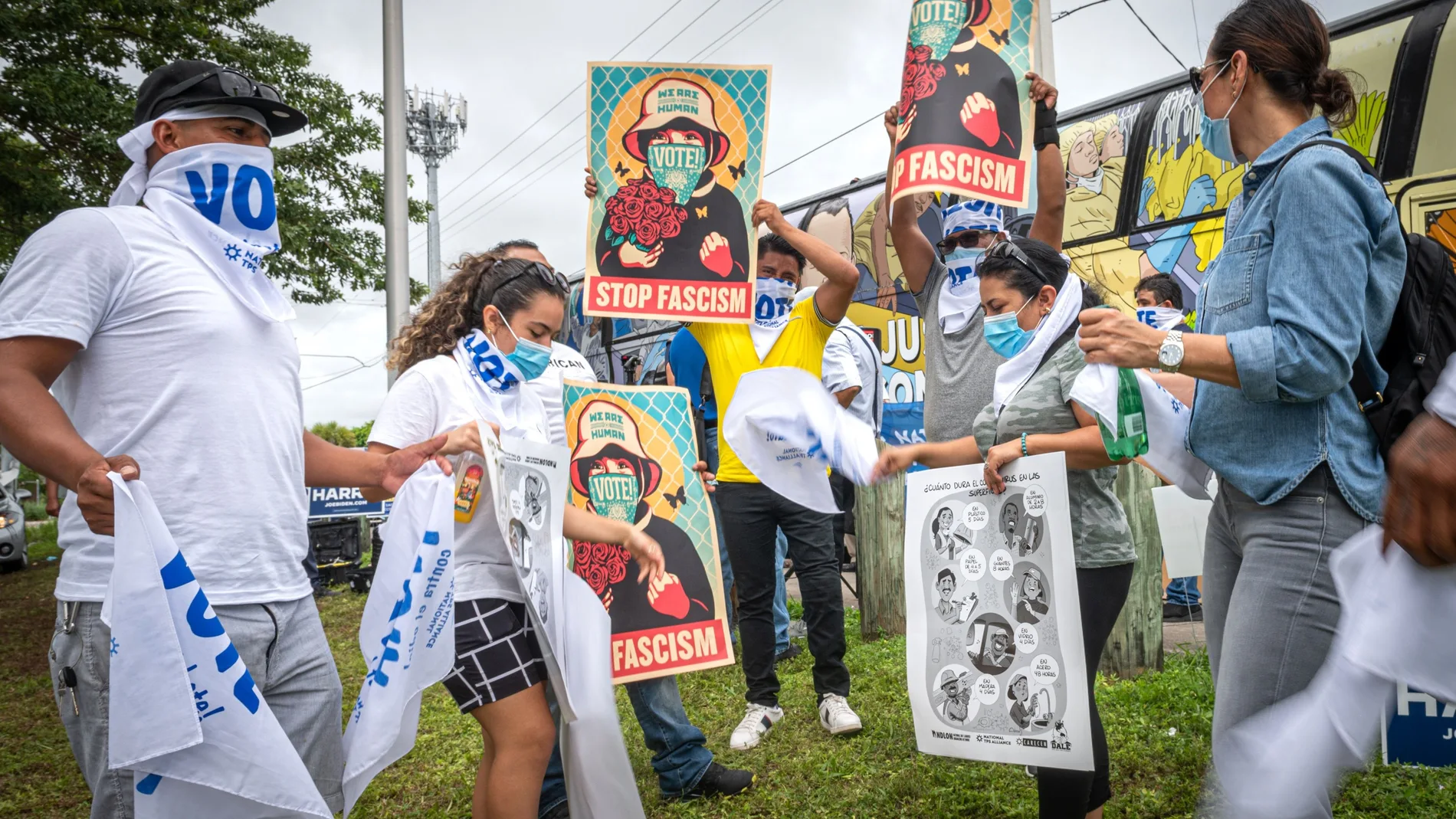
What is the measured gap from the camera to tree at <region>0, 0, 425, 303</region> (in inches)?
319

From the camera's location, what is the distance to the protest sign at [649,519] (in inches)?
132

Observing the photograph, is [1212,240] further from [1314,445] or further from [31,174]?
[31,174]

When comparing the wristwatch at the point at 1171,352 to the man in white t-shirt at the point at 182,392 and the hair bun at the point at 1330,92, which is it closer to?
the hair bun at the point at 1330,92

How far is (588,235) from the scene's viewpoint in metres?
3.50

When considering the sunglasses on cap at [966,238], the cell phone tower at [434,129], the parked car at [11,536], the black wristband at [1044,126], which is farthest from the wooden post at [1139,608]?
the cell phone tower at [434,129]

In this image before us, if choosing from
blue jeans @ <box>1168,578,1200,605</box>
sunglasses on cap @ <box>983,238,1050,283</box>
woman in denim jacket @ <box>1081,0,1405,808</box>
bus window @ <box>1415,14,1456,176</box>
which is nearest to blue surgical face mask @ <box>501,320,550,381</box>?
sunglasses on cap @ <box>983,238,1050,283</box>

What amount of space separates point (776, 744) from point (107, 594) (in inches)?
116

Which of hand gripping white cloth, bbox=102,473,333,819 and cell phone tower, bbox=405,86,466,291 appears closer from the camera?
hand gripping white cloth, bbox=102,473,333,819

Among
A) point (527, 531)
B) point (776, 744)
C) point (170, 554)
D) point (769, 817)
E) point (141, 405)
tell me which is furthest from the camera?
point (776, 744)

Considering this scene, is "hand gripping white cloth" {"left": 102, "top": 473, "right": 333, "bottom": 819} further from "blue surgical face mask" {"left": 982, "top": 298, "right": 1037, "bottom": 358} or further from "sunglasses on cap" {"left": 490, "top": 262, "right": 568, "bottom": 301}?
"blue surgical face mask" {"left": 982, "top": 298, "right": 1037, "bottom": 358}

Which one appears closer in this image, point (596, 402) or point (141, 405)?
point (141, 405)

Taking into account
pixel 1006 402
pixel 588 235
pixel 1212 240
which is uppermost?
pixel 1212 240

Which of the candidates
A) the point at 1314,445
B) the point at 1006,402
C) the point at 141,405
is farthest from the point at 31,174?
the point at 1314,445

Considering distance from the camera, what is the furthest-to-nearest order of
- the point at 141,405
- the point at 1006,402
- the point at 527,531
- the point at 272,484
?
the point at 1006,402 → the point at 527,531 → the point at 272,484 → the point at 141,405
